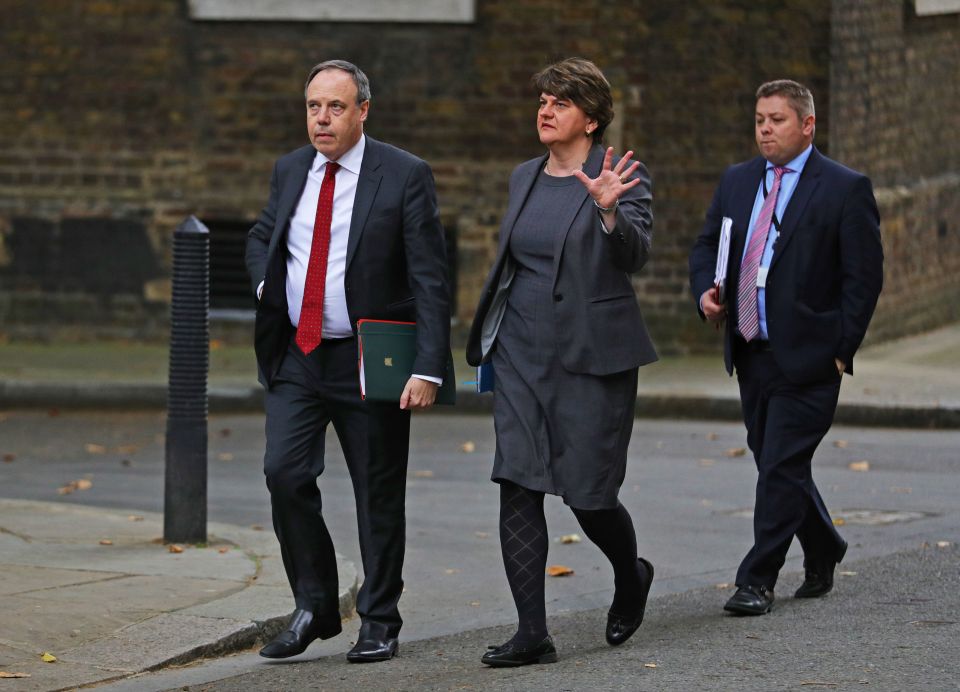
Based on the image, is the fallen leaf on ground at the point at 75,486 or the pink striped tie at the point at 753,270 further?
the fallen leaf on ground at the point at 75,486

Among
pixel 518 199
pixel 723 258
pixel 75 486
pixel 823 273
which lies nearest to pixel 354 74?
pixel 518 199

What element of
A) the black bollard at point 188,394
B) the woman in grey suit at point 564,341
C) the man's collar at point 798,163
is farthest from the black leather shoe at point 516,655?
the black bollard at point 188,394

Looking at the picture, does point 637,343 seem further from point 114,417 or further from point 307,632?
Result: point 114,417

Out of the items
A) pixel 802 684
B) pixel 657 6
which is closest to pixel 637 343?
pixel 802 684

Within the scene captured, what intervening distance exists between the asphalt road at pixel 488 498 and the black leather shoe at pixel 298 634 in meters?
0.09

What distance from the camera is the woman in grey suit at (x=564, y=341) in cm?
634

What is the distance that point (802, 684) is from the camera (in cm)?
591

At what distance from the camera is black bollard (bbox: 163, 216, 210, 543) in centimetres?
845

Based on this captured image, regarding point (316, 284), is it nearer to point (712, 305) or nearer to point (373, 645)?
point (373, 645)

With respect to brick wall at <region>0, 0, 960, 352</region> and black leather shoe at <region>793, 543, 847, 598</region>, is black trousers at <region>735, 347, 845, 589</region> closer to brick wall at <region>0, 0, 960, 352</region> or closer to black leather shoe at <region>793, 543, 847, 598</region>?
black leather shoe at <region>793, 543, 847, 598</region>

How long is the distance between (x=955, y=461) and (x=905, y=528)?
222 centimetres

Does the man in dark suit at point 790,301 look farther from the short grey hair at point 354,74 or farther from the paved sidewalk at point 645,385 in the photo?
the paved sidewalk at point 645,385

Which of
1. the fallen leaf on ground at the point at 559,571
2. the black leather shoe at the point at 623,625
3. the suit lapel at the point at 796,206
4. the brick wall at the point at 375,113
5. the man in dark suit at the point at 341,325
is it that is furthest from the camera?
the brick wall at the point at 375,113

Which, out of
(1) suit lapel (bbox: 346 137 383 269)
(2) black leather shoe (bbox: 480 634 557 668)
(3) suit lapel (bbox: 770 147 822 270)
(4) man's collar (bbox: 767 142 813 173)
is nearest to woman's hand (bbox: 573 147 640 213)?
(1) suit lapel (bbox: 346 137 383 269)
